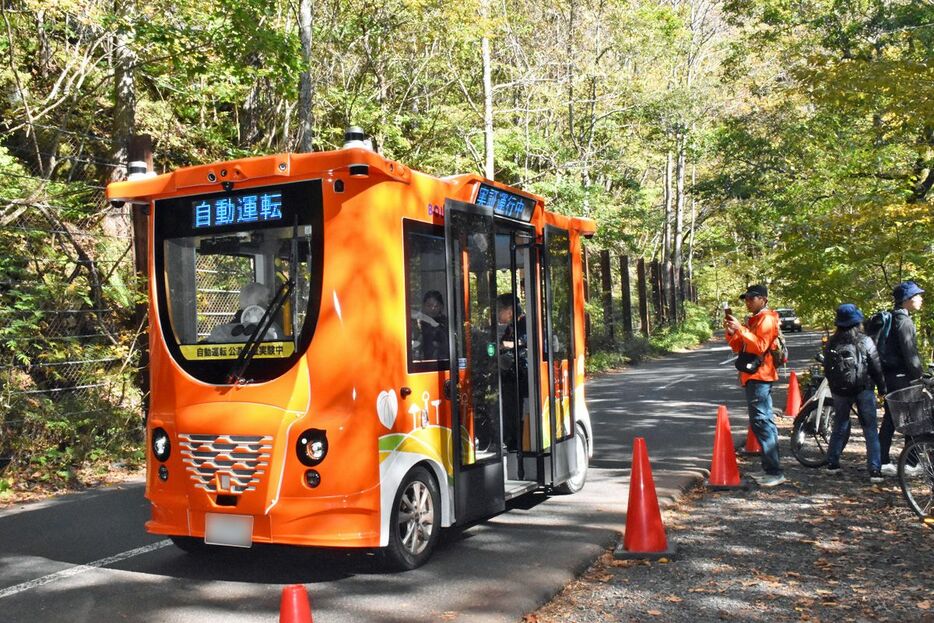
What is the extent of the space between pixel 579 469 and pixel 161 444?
15.1ft

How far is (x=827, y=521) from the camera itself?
328 inches

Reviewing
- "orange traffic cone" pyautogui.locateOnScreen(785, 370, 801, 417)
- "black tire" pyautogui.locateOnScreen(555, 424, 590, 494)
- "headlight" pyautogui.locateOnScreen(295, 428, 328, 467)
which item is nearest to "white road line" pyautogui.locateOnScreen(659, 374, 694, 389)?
"orange traffic cone" pyautogui.locateOnScreen(785, 370, 801, 417)

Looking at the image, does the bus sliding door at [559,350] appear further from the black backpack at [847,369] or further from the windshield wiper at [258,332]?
the windshield wiper at [258,332]

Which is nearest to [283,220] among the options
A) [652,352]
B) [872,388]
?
[872,388]

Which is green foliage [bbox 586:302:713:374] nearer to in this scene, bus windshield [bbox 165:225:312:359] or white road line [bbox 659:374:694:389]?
white road line [bbox 659:374:694:389]

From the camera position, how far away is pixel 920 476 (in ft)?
26.7

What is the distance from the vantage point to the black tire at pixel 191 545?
7.23 m

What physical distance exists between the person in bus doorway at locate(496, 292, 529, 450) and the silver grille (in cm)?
292

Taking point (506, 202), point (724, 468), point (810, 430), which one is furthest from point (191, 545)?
point (810, 430)

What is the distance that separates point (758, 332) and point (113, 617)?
22.1 feet

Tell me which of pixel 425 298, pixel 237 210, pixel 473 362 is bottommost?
pixel 473 362

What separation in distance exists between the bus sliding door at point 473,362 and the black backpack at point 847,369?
14.1 ft

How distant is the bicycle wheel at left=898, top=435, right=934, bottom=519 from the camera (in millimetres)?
8023

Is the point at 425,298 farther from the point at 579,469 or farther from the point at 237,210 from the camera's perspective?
the point at 579,469
